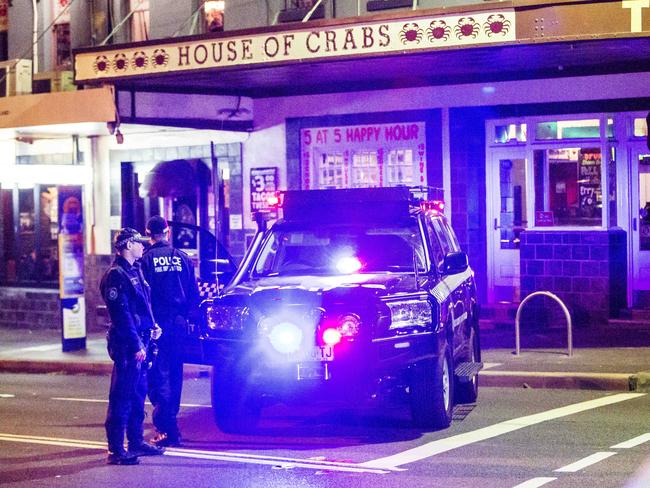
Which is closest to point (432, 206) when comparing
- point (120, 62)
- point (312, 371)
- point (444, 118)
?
point (312, 371)

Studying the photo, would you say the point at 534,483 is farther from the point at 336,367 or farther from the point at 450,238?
the point at 450,238

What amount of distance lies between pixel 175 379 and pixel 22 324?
1372 centimetres

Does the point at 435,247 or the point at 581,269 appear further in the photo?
the point at 581,269

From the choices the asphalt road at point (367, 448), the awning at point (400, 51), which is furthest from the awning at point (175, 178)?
the asphalt road at point (367, 448)

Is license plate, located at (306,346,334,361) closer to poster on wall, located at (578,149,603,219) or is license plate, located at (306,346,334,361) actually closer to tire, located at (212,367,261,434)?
tire, located at (212,367,261,434)

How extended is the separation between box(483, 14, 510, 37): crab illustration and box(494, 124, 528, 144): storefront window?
3.77 metres

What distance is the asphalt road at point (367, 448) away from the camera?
8922 mm

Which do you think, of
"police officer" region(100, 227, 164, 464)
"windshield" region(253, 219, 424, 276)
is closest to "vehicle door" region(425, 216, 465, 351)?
"windshield" region(253, 219, 424, 276)

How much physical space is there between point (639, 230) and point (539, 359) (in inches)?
150

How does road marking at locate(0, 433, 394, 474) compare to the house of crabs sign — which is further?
the house of crabs sign

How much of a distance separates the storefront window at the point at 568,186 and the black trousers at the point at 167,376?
9.06 metres

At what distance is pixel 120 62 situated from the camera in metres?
17.9

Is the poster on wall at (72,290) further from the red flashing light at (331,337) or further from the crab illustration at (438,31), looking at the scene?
the red flashing light at (331,337)

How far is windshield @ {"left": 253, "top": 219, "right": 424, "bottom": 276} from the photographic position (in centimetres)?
1159
